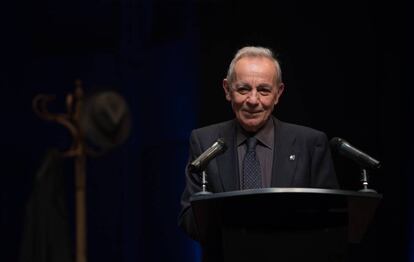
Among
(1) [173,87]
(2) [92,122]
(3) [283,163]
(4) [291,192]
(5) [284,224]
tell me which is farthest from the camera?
(1) [173,87]

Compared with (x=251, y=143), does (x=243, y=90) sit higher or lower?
higher

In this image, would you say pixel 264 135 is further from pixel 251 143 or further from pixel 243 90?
pixel 243 90

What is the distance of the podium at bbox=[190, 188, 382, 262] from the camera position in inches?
96.3

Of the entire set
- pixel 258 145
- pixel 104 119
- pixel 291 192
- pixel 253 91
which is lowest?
pixel 291 192

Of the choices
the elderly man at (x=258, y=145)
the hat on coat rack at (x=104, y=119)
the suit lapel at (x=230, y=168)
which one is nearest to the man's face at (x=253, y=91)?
the elderly man at (x=258, y=145)

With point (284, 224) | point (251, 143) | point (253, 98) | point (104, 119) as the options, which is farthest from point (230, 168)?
point (104, 119)

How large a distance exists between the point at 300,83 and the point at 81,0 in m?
1.26

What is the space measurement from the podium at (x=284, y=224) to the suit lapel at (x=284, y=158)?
0.40 meters

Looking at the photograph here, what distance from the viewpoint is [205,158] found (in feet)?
8.41

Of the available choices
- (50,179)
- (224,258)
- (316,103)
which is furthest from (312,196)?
(316,103)

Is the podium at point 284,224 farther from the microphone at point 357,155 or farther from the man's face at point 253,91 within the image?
the man's face at point 253,91

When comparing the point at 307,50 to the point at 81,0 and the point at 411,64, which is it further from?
the point at 81,0

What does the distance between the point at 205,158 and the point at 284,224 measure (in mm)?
335

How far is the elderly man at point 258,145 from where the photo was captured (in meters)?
2.89
